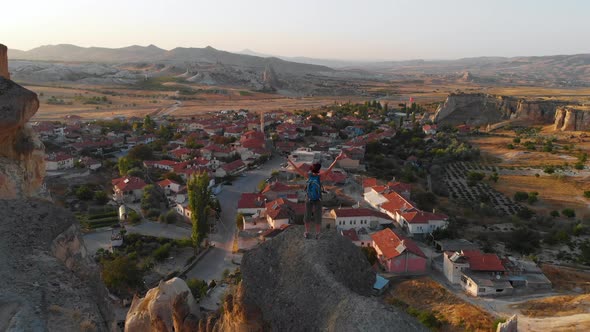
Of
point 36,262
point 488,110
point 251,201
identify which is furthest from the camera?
point 488,110

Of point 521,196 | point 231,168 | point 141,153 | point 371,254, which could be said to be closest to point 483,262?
point 371,254

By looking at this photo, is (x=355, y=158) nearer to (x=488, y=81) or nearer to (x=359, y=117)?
(x=359, y=117)

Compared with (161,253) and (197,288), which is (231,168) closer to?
(161,253)

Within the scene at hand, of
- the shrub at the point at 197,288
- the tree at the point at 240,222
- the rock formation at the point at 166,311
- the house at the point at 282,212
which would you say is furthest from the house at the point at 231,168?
the rock formation at the point at 166,311

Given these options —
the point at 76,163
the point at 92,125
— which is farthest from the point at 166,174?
the point at 92,125

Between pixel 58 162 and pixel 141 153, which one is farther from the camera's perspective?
pixel 141 153

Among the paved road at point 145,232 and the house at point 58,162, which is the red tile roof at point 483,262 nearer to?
the paved road at point 145,232

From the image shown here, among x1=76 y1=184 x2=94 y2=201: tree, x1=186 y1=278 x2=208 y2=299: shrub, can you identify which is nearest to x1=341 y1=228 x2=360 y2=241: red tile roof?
x1=186 y1=278 x2=208 y2=299: shrub
